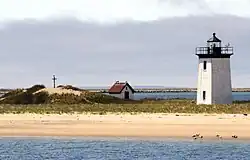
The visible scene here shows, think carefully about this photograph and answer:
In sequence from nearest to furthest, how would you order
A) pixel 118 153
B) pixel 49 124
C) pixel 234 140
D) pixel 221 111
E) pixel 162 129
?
1. pixel 118 153
2. pixel 234 140
3. pixel 162 129
4. pixel 49 124
5. pixel 221 111

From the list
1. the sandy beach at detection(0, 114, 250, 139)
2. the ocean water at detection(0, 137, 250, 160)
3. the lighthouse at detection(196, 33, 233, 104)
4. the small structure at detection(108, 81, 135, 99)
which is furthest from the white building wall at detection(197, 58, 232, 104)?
the ocean water at detection(0, 137, 250, 160)

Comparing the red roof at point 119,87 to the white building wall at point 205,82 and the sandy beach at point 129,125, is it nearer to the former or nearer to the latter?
the white building wall at point 205,82

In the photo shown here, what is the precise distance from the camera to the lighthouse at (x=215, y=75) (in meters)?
51.5

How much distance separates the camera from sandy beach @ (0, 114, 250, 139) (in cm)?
3329

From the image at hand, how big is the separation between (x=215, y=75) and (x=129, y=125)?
56.6 feet

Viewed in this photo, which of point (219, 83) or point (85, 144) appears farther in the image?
point (219, 83)

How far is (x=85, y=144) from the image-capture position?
3073 centimetres

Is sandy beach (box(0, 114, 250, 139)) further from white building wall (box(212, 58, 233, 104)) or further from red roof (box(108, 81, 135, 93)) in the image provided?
red roof (box(108, 81, 135, 93))

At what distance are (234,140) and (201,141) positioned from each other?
4.65ft

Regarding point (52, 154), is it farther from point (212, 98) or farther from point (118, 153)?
point (212, 98)

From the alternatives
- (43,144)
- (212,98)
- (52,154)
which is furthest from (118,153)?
(212,98)

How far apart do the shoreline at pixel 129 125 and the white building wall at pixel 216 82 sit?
12.0 metres

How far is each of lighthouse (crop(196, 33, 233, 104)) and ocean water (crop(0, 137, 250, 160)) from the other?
20.9 m

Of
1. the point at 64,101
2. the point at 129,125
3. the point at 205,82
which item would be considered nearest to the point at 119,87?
the point at 64,101
